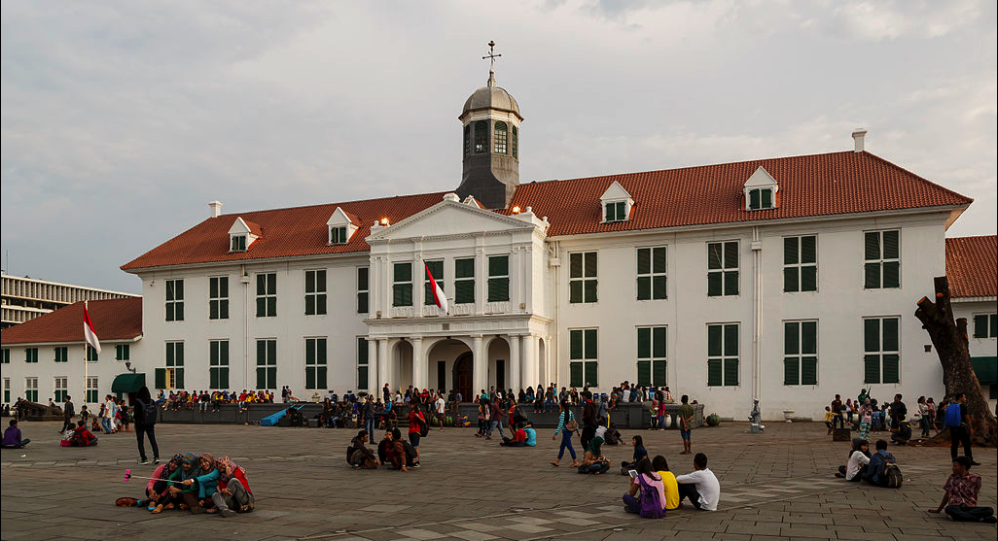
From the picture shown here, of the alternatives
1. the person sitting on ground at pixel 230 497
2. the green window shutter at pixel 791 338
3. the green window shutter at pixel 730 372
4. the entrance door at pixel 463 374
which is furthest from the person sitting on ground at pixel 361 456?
the entrance door at pixel 463 374

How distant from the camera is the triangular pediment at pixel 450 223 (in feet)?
133

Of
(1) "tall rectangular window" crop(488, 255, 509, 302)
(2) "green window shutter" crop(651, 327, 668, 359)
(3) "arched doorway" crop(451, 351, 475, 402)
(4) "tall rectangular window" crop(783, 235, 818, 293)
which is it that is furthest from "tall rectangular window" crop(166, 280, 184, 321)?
(4) "tall rectangular window" crop(783, 235, 818, 293)

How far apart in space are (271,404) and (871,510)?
32.7 meters

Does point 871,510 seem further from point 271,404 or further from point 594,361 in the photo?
point 271,404

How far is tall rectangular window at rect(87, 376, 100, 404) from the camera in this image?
50.7 metres

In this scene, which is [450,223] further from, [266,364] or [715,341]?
[266,364]

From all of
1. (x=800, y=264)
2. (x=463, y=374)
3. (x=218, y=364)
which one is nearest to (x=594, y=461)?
(x=800, y=264)

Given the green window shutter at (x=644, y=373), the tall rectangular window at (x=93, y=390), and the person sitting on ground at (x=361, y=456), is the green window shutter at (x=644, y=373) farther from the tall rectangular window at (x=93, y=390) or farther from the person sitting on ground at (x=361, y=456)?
the tall rectangular window at (x=93, y=390)

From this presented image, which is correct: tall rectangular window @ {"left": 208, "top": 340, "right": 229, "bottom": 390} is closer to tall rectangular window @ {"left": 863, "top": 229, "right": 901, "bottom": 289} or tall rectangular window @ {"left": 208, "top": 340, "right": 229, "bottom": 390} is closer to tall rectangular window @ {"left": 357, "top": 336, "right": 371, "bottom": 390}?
tall rectangular window @ {"left": 357, "top": 336, "right": 371, "bottom": 390}

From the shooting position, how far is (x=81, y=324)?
53156 mm

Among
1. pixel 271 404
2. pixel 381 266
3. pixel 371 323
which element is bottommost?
pixel 271 404

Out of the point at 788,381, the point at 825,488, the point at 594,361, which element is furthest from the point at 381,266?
the point at 825,488

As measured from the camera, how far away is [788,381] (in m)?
37.7

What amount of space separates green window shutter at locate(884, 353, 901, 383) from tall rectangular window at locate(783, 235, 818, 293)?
4097 millimetres
